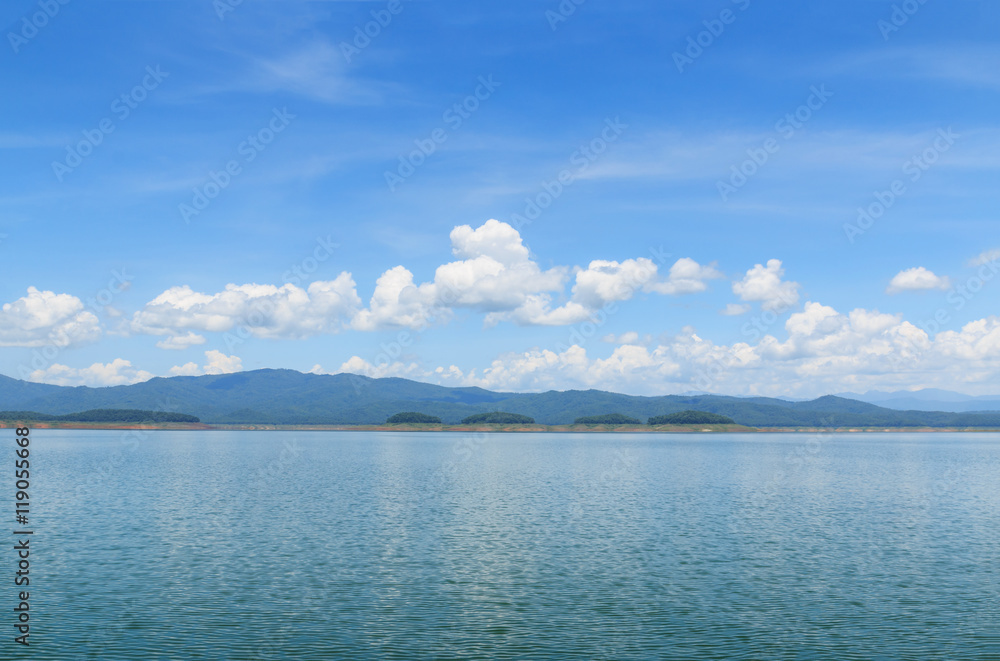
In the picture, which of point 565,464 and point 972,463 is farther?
point 972,463

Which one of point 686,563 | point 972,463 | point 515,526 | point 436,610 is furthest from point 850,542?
point 972,463

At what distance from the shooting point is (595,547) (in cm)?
5094

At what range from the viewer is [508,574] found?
1665 inches

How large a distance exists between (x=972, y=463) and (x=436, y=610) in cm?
15809

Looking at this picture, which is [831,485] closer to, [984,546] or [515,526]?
[984,546]

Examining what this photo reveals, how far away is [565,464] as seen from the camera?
139 metres

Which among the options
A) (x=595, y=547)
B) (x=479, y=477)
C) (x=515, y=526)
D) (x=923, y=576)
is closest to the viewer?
(x=923, y=576)

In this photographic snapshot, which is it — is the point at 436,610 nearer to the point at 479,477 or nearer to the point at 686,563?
the point at 686,563

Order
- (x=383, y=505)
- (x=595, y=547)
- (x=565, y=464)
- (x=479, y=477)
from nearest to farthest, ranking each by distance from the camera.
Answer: (x=595, y=547), (x=383, y=505), (x=479, y=477), (x=565, y=464)

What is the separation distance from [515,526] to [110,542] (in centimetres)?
3149

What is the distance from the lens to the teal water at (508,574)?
30.5 metres

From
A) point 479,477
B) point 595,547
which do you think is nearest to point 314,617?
point 595,547

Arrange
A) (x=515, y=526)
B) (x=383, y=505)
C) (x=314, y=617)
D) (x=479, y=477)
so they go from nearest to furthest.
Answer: (x=314, y=617), (x=515, y=526), (x=383, y=505), (x=479, y=477)

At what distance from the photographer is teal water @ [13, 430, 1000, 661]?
100 feet
